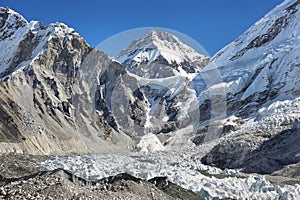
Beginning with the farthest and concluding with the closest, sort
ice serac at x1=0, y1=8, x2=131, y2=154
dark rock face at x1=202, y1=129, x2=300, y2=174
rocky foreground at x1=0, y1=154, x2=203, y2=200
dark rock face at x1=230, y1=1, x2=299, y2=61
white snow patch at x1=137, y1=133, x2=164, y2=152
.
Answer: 1. dark rock face at x1=230, y1=1, x2=299, y2=61
2. white snow patch at x1=137, y1=133, x2=164, y2=152
3. ice serac at x1=0, y1=8, x2=131, y2=154
4. dark rock face at x1=202, y1=129, x2=300, y2=174
5. rocky foreground at x1=0, y1=154, x2=203, y2=200

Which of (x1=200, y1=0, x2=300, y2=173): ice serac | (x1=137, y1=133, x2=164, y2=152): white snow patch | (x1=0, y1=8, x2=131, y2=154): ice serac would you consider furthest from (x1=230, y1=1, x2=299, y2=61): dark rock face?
(x1=137, y1=133, x2=164, y2=152): white snow patch

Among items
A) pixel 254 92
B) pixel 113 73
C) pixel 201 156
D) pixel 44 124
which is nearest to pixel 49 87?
pixel 44 124

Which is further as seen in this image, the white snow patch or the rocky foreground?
the white snow patch

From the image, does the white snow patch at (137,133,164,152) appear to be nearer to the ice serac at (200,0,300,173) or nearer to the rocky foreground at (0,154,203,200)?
the ice serac at (200,0,300,173)

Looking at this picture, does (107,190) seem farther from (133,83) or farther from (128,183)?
(133,83)

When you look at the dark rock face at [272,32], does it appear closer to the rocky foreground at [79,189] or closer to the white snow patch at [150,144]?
the white snow patch at [150,144]

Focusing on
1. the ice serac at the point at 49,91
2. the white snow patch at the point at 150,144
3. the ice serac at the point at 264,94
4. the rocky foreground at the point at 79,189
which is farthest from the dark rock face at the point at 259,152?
the white snow patch at the point at 150,144

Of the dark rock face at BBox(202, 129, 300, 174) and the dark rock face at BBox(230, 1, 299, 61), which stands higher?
the dark rock face at BBox(230, 1, 299, 61)

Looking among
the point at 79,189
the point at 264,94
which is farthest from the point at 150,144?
the point at 79,189
